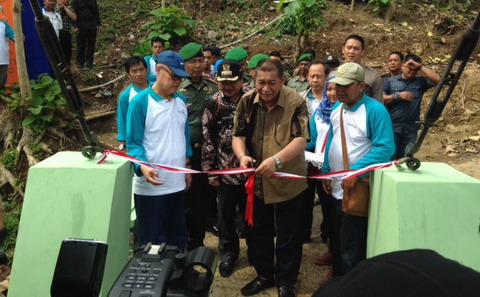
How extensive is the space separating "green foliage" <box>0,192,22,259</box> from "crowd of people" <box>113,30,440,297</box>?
5.75 ft

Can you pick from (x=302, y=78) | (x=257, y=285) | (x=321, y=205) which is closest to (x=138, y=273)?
(x=257, y=285)

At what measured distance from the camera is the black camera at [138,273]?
147cm

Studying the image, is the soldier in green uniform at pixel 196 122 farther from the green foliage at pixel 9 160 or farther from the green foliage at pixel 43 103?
the green foliage at pixel 9 160

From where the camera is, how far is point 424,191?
2549mm

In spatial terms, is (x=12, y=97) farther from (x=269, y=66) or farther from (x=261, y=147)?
(x=269, y=66)

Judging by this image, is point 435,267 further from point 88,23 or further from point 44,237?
point 88,23

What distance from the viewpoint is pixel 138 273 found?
1595 millimetres

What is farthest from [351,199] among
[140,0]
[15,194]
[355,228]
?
[140,0]

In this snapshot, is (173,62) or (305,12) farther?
(305,12)

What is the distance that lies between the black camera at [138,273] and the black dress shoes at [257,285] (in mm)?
2190

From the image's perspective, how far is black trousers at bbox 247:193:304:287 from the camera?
359 centimetres

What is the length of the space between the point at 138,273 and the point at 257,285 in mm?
2437

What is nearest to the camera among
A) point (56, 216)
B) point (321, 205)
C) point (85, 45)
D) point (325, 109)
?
point (56, 216)

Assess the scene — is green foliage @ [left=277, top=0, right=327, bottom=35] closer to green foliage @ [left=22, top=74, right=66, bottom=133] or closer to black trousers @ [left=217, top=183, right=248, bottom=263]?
green foliage @ [left=22, top=74, right=66, bottom=133]
